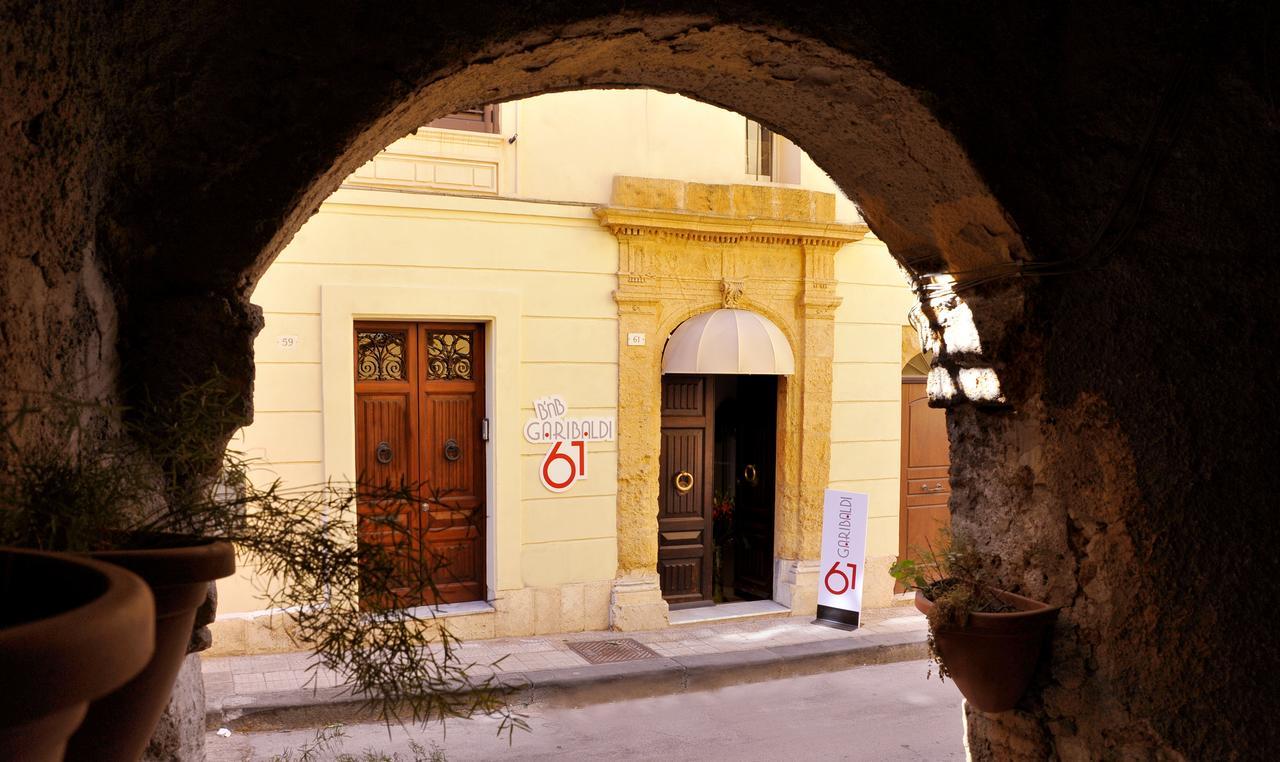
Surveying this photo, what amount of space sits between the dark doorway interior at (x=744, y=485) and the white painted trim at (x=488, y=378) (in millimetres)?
2244

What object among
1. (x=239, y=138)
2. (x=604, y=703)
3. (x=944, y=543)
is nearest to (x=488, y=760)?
(x=604, y=703)

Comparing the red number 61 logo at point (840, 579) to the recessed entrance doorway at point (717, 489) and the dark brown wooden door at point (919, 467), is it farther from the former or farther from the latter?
the dark brown wooden door at point (919, 467)

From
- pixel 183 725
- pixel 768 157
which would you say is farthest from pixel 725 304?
pixel 183 725

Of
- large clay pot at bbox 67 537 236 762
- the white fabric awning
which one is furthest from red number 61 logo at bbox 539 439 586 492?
large clay pot at bbox 67 537 236 762

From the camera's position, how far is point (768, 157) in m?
8.53

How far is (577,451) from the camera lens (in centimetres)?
737

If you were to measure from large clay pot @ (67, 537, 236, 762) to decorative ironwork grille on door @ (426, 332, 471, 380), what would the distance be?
6119 millimetres

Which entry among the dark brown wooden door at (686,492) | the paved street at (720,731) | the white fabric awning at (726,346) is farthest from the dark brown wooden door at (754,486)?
the paved street at (720,731)

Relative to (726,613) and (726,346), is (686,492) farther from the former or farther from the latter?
(726,346)

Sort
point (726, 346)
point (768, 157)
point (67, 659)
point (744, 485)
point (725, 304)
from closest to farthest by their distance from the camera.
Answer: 1. point (67, 659)
2. point (726, 346)
3. point (725, 304)
4. point (768, 157)
5. point (744, 485)

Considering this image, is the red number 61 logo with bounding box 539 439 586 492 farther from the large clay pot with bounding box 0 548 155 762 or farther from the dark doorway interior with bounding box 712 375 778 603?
the large clay pot with bounding box 0 548 155 762

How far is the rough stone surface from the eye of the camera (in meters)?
1.88

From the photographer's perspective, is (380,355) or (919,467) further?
(919,467)

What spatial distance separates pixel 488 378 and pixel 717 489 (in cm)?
278
